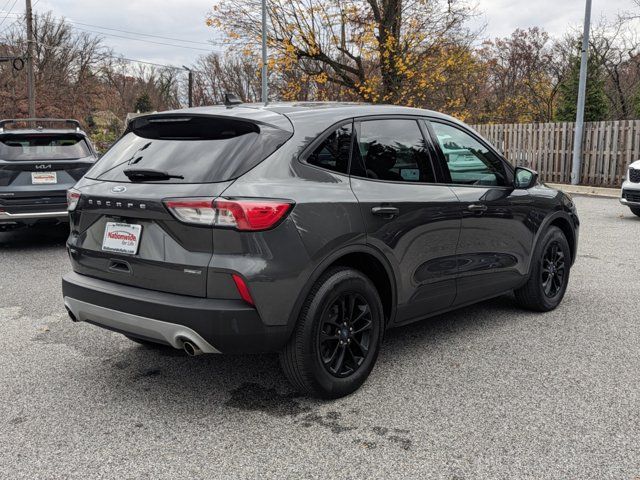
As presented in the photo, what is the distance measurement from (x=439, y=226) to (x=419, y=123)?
0.72 m

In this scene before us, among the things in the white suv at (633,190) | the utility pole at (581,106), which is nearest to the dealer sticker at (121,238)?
the white suv at (633,190)

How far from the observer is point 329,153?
3.40m

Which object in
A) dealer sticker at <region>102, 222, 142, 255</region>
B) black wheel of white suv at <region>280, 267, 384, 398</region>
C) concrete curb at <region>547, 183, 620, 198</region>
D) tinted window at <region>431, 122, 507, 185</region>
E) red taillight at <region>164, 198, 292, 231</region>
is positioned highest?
tinted window at <region>431, 122, 507, 185</region>

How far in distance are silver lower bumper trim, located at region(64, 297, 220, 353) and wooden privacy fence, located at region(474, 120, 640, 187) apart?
55.0ft

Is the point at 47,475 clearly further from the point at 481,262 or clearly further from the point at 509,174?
the point at 509,174

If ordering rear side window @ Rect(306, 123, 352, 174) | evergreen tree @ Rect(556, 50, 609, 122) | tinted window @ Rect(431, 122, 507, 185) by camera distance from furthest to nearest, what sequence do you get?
1. evergreen tree @ Rect(556, 50, 609, 122)
2. tinted window @ Rect(431, 122, 507, 185)
3. rear side window @ Rect(306, 123, 352, 174)

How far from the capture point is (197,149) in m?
3.23

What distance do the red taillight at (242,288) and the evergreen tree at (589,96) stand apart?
23.1 m

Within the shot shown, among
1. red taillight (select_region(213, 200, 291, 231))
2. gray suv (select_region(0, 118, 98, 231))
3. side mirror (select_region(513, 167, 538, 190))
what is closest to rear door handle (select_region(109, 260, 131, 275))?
red taillight (select_region(213, 200, 291, 231))

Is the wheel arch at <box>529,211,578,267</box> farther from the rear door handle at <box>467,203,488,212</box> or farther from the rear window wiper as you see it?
the rear window wiper

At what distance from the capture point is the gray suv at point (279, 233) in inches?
116

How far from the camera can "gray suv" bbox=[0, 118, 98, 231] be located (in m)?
7.88

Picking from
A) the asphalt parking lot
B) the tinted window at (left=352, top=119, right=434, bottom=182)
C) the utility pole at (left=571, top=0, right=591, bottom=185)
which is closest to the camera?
the asphalt parking lot

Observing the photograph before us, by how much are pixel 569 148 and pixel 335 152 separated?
57.0 feet
